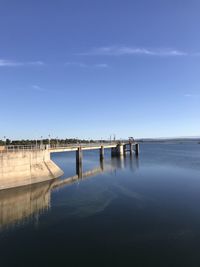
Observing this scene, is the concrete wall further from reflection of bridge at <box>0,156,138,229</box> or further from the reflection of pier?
the reflection of pier

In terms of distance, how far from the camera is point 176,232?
24109 millimetres

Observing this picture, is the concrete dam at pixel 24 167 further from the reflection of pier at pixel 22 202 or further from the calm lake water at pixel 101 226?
the calm lake water at pixel 101 226

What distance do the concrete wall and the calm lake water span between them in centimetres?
210

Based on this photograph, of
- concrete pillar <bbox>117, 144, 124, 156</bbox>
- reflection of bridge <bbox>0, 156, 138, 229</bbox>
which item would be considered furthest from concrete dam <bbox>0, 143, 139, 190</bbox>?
concrete pillar <bbox>117, 144, 124, 156</bbox>

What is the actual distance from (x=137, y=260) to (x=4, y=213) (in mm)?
18651

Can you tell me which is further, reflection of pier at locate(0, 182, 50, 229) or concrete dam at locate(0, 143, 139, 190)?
concrete dam at locate(0, 143, 139, 190)

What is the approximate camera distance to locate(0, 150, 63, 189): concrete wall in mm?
41844

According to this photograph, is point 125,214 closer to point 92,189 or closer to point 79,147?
point 92,189

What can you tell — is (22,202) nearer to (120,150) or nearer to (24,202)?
(24,202)

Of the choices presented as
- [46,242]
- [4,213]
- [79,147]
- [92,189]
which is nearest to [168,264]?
[46,242]

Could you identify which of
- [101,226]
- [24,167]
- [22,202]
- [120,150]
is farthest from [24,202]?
[120,150]

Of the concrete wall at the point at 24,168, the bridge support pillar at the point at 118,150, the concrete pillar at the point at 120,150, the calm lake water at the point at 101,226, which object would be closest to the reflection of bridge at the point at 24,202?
the calm lake water at the point at 101,226

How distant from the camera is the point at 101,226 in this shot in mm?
26016

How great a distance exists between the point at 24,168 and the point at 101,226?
78.4 ft
